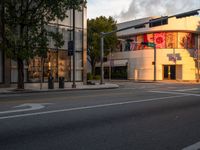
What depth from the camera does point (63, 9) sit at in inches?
970

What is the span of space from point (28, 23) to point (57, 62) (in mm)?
7478

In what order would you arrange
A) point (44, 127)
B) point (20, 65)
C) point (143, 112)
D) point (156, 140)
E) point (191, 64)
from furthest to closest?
point (191, 64) < point (20, 65) < point (143, 112) < point (44, 127) < point (156, 140)

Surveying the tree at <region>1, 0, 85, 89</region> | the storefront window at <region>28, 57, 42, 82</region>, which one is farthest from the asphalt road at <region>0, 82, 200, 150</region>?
the storefront window at <region>28, 57, 42, 82</region>

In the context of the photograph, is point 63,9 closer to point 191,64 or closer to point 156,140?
point 156,140

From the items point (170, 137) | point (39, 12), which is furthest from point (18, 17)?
point (170, 137)

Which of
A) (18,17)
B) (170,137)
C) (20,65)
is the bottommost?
(170,137)

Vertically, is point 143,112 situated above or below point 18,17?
below

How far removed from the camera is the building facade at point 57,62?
86.4 ft

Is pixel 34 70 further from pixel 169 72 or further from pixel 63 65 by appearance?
pixel 169 72

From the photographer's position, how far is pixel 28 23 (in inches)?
926

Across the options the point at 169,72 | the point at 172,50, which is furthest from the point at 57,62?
the point at 169,72

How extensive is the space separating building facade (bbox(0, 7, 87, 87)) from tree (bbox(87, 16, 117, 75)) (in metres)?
20.7

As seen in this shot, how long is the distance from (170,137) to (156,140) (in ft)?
1.74

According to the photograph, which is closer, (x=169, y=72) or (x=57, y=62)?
(x=57, y=62)
